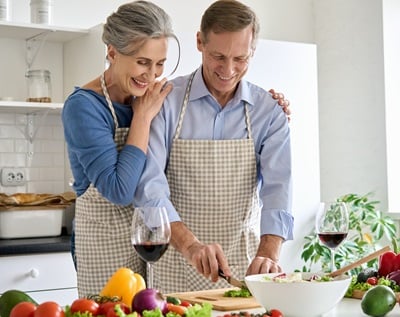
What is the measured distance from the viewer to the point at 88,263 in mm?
2488

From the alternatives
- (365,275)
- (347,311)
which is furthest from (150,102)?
(347,311)

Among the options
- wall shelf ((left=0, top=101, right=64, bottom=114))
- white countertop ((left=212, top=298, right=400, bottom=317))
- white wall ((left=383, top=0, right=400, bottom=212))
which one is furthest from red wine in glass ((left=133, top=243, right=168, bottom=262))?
white wall ((left=383, top=0, right=400, bottom=212))

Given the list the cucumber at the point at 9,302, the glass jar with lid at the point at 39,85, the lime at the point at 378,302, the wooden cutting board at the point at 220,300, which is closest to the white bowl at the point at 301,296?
the lime at the point at 378,302

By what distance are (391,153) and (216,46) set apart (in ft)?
8.32

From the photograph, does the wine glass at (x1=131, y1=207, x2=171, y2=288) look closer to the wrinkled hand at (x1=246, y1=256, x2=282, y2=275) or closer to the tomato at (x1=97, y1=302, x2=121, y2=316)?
the tomato at (x1=97, y1=302, x2=121, y2=316)

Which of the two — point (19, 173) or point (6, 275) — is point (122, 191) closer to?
point (6, 275)

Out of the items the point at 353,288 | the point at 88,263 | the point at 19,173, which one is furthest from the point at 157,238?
the point at 19,173

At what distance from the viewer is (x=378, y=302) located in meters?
1.73

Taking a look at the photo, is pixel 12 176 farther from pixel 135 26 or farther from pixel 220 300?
pixel 220 300

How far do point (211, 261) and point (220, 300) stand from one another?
14 cm

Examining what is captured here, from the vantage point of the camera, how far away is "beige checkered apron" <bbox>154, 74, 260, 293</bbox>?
2510 mm

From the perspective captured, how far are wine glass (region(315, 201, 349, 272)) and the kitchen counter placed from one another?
176 centimetres

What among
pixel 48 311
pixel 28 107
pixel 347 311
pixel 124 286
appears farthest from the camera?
pixel 28 107

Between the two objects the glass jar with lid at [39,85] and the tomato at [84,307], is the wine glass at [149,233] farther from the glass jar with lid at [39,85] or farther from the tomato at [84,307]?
the glass jar with lid at [39,85]
